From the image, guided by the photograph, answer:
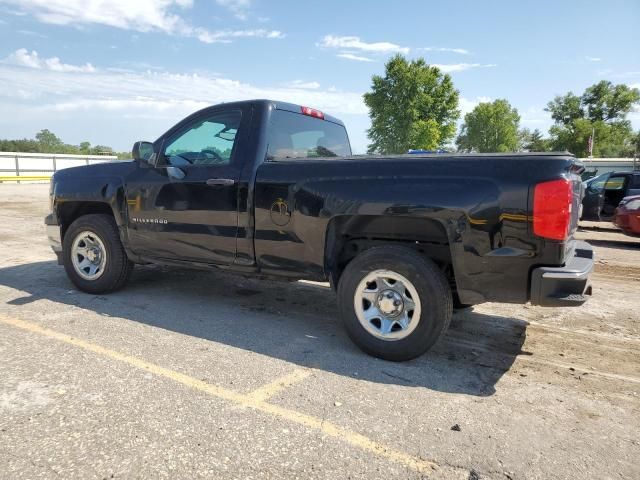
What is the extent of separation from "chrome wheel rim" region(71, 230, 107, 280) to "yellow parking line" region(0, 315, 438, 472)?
50.4 inches

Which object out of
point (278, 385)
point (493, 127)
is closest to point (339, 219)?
point (278, 385)

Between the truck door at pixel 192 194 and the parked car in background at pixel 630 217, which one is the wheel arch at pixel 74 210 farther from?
the parked car in background at pixel 630 217

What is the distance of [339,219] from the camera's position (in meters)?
3.91

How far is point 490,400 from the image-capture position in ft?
10.2

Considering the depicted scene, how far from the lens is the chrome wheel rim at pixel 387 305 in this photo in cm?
361

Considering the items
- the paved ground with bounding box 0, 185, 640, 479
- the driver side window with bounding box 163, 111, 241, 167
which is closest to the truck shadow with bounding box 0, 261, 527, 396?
the paved ground with bounding box 0, 185, 640, 479

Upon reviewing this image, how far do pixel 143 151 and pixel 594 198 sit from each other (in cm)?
1236

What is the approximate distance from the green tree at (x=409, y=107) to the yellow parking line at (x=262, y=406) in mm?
51982

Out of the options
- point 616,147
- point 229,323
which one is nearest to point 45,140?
point 616,147

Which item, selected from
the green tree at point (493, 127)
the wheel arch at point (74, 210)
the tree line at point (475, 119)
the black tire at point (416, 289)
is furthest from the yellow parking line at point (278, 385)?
the green tree at point (493, 127)

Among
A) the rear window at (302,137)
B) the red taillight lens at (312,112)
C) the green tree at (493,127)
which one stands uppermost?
the green tree at (493,127)

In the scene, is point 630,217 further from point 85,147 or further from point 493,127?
point 85,147

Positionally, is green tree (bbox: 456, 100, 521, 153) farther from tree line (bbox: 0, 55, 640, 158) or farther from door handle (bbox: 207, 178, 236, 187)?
door handle (bbox: 207, 178, 236, 187)

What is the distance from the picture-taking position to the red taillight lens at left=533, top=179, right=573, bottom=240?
3.09 m
